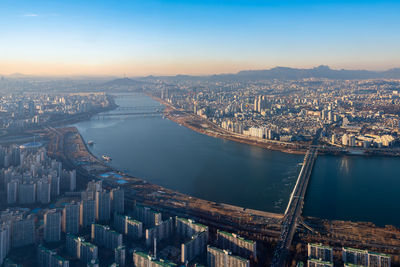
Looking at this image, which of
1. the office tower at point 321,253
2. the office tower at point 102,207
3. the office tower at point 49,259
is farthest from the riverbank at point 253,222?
the office tower at point 49,259

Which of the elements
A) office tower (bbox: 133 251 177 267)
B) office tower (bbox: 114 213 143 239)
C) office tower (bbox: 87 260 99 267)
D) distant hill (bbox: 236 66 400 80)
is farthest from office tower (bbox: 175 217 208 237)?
distant hill (bbox: 236 66 400 80)

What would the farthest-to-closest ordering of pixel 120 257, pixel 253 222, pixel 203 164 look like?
pixel 203 164
pixel 253 222
pixel 120 257

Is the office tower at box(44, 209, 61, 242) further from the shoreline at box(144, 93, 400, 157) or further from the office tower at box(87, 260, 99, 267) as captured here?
the shoreline at box(144, 93, 400, 157)

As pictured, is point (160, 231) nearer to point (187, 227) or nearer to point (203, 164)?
point (187, 227)

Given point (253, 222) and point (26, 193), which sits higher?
point (26, 193)

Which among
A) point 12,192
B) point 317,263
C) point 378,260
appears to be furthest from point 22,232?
point 378,260

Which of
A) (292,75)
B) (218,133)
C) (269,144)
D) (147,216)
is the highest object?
(292,75)
